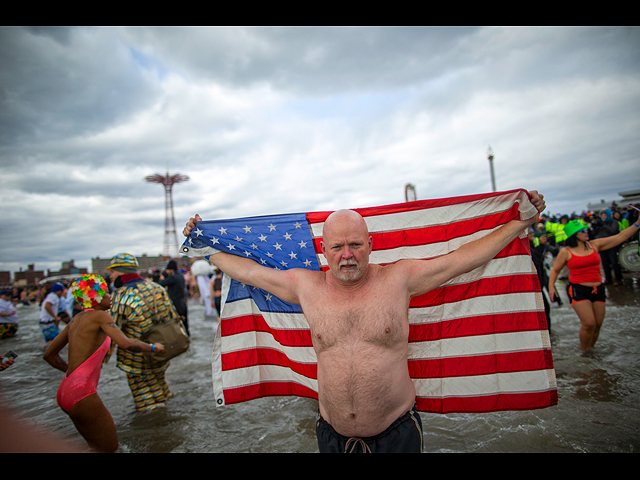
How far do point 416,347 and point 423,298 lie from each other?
18.3 inches

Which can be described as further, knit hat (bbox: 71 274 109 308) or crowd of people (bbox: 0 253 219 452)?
knit hat (bbox: 71 274 109 308)

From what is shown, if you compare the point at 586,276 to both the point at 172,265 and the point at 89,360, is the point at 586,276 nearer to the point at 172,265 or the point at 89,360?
the point at 89,360

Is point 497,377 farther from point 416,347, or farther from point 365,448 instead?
point 365,448

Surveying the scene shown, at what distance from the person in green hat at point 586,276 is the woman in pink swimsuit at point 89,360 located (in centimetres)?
639

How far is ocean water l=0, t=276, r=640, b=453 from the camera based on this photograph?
334 cm

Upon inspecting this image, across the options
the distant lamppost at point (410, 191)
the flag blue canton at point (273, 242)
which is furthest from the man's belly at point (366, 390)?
the distant lamppost at point (410, 191)

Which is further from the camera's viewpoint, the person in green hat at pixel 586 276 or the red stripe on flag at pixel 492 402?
the person in green hat at pixel 586 276

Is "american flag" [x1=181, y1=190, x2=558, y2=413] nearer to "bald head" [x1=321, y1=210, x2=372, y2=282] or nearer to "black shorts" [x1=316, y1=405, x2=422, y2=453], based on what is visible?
"black shorts" [x1=316, y1=405, x2=422, y2=453]

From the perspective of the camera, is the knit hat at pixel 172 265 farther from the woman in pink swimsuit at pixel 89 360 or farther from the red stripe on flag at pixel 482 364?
the red stripe on flag at pixel 482 364

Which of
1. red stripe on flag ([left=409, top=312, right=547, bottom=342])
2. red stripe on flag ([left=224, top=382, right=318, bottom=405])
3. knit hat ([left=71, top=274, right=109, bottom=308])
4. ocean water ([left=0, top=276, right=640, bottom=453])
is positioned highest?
knit hat ([left=71, top=274, right=109, bottom=308])

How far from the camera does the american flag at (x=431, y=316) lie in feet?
8.97

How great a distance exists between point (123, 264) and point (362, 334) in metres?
3.95

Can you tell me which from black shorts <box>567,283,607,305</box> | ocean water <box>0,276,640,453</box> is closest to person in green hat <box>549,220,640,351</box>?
black shorts <box>567,283,607,305</box>
